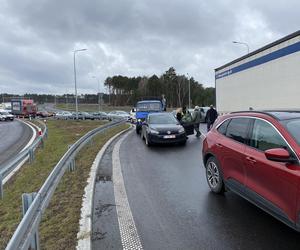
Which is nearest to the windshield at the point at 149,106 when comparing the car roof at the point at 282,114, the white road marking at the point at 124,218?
the white road marking at the point at 124,218

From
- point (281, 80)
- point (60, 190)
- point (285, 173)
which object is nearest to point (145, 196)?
point (60, 190)

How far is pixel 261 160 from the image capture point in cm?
482

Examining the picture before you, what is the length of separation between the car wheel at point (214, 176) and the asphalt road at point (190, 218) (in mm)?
143

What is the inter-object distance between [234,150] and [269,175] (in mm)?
1189

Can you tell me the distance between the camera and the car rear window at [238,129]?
5.67 metres

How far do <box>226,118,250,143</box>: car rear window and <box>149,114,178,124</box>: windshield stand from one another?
30.7 feet

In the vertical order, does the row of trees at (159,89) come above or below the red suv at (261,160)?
above

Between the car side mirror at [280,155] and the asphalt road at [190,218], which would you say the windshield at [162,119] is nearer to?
the asphalt road at [190,218]

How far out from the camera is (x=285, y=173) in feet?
13.9

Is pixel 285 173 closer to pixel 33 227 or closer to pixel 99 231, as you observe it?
pixel 99 231

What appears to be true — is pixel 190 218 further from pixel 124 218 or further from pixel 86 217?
pixel 86 217

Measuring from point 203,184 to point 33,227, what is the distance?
4.25m

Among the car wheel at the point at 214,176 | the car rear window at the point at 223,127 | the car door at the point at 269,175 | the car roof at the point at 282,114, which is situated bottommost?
the car wheel at the point at 214,176

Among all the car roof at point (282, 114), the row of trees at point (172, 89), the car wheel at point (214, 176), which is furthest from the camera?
the row of trees at point (172, 89)
